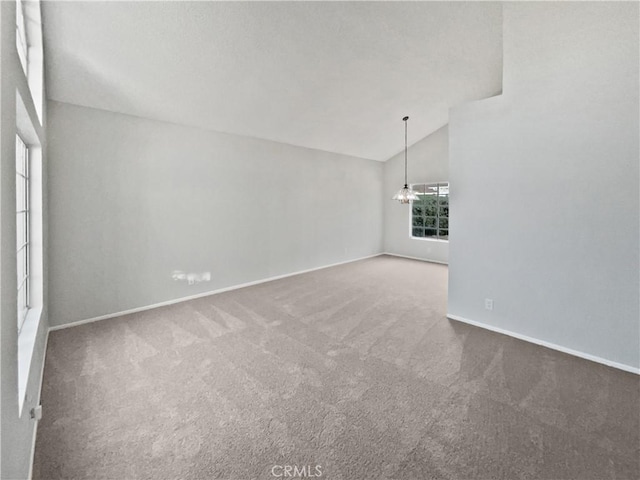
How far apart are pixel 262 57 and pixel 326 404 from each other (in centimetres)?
347

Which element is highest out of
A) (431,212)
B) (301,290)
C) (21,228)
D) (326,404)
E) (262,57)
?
(262,57)

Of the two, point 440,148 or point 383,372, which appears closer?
point 383,372

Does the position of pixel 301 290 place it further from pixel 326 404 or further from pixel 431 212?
pixel 431 212

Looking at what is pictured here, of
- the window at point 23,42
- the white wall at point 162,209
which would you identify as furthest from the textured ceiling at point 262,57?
the white wall at point 162,209

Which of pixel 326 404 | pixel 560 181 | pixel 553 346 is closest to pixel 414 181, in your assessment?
pixel 560 181

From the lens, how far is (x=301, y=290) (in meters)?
5.13

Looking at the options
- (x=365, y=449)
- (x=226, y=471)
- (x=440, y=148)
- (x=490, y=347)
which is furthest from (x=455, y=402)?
(x=440, y=148)

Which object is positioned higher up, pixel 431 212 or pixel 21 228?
pixel 431 212

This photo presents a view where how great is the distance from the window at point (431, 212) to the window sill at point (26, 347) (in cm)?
716

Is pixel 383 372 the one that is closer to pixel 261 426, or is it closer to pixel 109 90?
pixel 261 426

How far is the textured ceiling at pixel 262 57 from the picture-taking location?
2771 millimetres

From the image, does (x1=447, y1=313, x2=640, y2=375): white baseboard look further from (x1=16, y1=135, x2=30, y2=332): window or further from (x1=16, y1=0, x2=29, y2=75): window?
(x1=16, y1=0, x2=29, y2=75): window

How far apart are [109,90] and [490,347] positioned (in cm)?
498

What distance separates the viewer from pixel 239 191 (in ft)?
17.0
